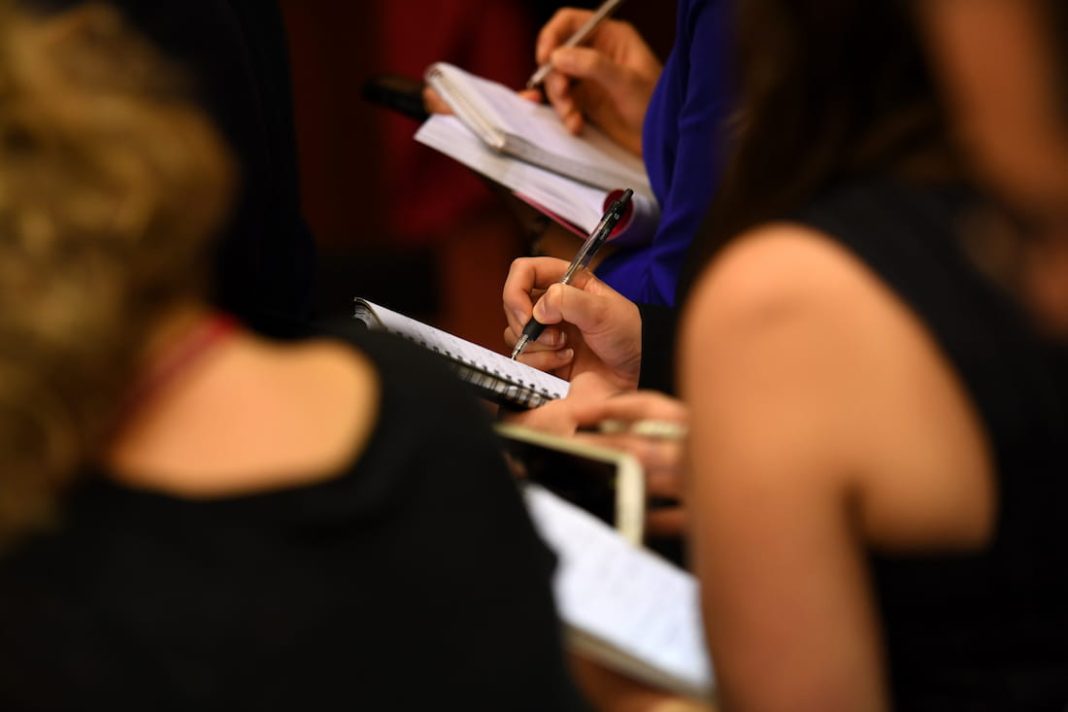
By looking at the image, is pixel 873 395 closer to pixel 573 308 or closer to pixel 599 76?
pixel 573 308

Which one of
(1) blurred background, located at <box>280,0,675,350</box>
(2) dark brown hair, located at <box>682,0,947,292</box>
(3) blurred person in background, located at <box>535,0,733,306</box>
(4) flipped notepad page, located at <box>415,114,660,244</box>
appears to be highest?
(2) dark brown hair, located at <box>682,0,947,292</box>

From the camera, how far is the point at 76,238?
577 millimetres

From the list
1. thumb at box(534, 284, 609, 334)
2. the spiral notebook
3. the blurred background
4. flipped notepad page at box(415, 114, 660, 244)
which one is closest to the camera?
the spiral notebook

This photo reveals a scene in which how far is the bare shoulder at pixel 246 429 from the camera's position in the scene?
60cm

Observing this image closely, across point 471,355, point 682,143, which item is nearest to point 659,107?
point 682,143

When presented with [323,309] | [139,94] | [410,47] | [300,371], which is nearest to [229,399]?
[300,371]

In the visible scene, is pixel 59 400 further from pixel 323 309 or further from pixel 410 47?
pixel 410 47

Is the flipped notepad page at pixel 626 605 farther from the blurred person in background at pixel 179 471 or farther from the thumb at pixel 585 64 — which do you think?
the thumb at pixel 585 64

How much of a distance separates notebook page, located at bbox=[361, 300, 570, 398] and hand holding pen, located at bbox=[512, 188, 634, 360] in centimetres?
7

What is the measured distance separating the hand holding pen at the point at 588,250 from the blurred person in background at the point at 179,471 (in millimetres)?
678

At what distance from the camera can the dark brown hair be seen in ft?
2.32

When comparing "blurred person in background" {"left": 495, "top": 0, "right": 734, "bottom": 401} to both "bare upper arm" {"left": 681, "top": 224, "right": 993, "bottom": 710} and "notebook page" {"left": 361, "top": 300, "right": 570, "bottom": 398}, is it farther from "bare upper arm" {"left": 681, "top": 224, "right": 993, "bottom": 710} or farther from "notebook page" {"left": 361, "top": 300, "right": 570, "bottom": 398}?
"bare upper arm" {"left": 681, "top": 224, "right": 993, "bottom": 710}

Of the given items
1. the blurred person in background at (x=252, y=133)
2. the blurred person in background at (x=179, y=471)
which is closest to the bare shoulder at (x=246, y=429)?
the blurred person in background at (x=179, y=471)

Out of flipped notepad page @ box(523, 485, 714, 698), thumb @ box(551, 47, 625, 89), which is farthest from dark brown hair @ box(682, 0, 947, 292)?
thumb @ box(551, 47, 625, 89)
